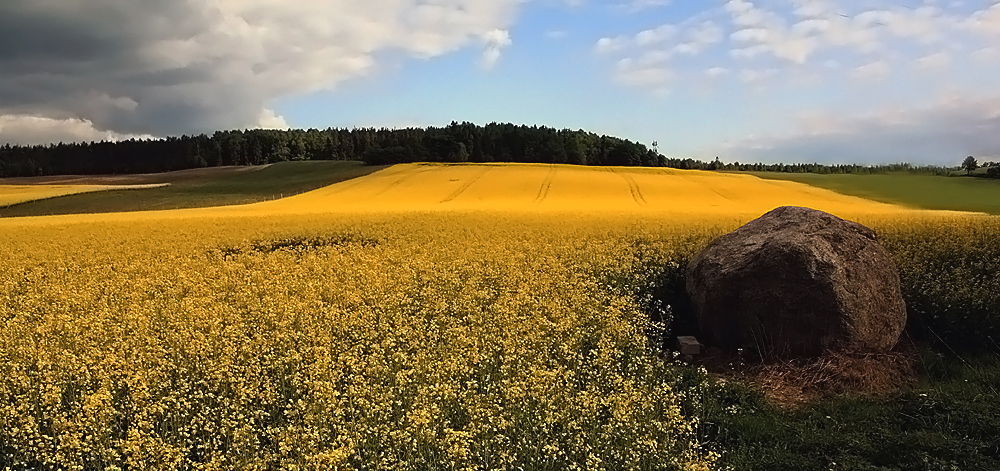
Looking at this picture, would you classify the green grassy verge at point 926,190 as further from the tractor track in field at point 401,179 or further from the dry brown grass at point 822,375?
the tractor track in field at point 401,179

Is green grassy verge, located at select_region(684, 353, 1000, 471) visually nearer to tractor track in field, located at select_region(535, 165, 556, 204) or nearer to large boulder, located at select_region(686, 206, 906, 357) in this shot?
large boulder, located at select_region(686, 206, 906, 357)

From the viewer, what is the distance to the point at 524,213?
23.4 meters

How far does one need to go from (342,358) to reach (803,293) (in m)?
6.97

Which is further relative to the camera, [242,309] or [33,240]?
[33,240]

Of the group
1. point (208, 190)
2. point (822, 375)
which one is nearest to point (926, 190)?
point (822, 375)

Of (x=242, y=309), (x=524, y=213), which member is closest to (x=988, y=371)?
(x=242, y=309)

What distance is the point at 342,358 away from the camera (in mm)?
7535

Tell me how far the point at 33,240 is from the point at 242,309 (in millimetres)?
12758

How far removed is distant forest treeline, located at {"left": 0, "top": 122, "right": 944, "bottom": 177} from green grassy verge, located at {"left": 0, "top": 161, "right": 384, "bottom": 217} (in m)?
8.91

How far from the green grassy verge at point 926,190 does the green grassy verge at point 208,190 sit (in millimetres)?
40141

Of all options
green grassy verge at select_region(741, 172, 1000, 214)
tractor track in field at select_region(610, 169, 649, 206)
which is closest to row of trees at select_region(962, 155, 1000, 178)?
green grassy verge at select_region(741, 172, 1000, 214)

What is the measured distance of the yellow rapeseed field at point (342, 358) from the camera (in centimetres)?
575

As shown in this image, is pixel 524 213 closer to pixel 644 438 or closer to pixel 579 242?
pixel 579 242

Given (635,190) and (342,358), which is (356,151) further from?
(342,358)
